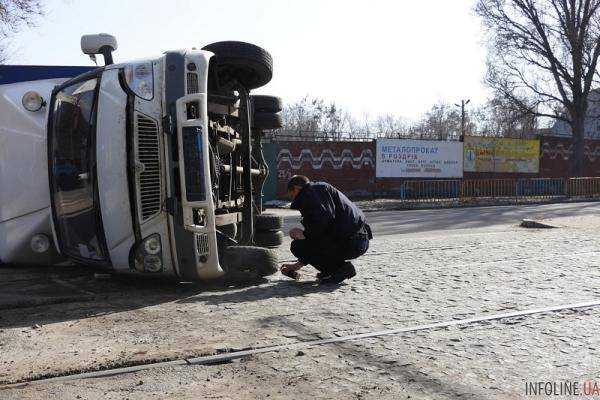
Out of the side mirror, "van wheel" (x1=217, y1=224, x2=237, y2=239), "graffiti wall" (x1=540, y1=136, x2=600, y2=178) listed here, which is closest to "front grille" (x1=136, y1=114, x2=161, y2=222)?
"van wheel" (x1=217, y1=224, x2=237, y2=239)

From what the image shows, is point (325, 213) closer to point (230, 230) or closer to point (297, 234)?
point (297, 234)

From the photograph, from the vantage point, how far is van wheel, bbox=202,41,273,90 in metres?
6.35

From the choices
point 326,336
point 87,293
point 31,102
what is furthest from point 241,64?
point 326,336

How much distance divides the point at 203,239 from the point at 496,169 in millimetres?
28203

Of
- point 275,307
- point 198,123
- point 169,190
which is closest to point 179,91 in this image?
point 198,123

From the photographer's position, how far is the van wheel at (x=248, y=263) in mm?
5871

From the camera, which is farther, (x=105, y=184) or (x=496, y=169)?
(x=496, y=169)

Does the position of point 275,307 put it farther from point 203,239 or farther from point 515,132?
point 515,132

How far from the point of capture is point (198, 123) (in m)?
5.14

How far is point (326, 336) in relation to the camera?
4.30 meters

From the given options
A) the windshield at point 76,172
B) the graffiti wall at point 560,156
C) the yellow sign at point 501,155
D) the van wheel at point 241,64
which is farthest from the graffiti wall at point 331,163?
the windshield at point 76,172

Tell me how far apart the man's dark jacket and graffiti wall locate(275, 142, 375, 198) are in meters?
18.7

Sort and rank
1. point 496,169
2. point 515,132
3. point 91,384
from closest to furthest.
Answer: point 91,384 < point 496,169 < point 515,132

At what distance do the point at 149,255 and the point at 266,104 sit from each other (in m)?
3.62
